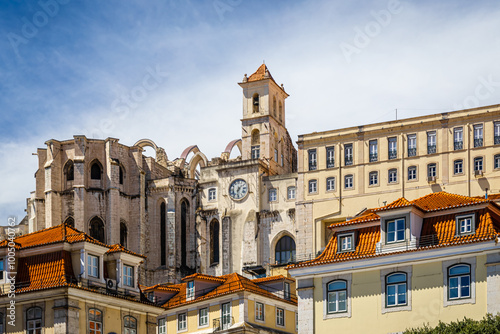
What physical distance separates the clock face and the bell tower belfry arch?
13.9 ft

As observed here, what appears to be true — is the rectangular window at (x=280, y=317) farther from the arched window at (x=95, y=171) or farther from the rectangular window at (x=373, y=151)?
the arched window at (x=95, y=171)

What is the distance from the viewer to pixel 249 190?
12169 cm

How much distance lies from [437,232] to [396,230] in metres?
1.89

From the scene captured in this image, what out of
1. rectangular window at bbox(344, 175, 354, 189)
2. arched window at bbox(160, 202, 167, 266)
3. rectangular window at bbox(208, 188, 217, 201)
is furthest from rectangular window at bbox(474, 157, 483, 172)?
arched window at bbox(160, 202, 167, 266)

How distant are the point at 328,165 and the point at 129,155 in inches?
1023

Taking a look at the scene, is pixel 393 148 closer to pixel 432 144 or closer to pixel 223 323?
pixel 432 144

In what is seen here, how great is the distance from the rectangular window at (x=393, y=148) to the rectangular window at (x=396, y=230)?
59.4 m

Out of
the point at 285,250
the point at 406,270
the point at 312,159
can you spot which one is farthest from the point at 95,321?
the point at 285,250

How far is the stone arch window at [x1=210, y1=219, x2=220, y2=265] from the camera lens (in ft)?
401

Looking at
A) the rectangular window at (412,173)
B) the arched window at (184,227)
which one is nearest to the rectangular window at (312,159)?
the rectangular window at (412,173)

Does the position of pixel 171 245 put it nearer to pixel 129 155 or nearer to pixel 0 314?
pixel 129 155

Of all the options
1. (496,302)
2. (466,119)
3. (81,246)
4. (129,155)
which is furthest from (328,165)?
(496,302)

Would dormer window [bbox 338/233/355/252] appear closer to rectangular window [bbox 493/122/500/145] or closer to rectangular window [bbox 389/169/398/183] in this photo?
rectangular window [bbox 493/122/500/145]

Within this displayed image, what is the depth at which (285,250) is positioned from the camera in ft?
388
